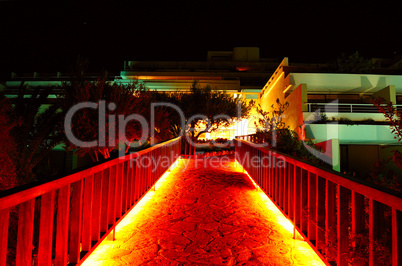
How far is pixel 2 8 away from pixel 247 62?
33826mm

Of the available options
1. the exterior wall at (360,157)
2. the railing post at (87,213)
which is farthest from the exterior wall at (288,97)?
the railing post at (87,213)

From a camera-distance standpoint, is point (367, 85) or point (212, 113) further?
point (212, 113)

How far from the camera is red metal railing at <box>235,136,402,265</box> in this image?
1580 mm

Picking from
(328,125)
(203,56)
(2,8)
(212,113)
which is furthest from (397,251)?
(203,56)

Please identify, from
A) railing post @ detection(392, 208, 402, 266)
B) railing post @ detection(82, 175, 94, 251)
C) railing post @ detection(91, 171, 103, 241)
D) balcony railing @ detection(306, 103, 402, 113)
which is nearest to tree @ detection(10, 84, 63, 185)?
railing post @ detection(91, 171, 103, 241)

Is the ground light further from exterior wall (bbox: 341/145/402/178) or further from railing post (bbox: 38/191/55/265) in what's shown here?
exterior wall (bbox: 341/145/402/178)

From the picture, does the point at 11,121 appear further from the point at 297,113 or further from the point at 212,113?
→ the point at 297,113

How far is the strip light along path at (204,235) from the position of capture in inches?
104

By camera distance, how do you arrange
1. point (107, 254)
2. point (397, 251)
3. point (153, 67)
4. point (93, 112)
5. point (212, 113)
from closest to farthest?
point (397, 251), point (107, 254), point (93, 112), point (212, 113), point (153, 67)

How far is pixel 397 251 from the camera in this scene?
1.40 m

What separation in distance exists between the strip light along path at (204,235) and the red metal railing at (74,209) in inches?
13.0

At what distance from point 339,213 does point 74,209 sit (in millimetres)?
2566

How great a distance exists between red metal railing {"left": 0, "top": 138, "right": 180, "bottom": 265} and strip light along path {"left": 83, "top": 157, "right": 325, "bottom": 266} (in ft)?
1.08

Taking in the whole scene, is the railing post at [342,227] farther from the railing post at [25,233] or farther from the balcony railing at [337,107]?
the balcony railing at [337,107]
